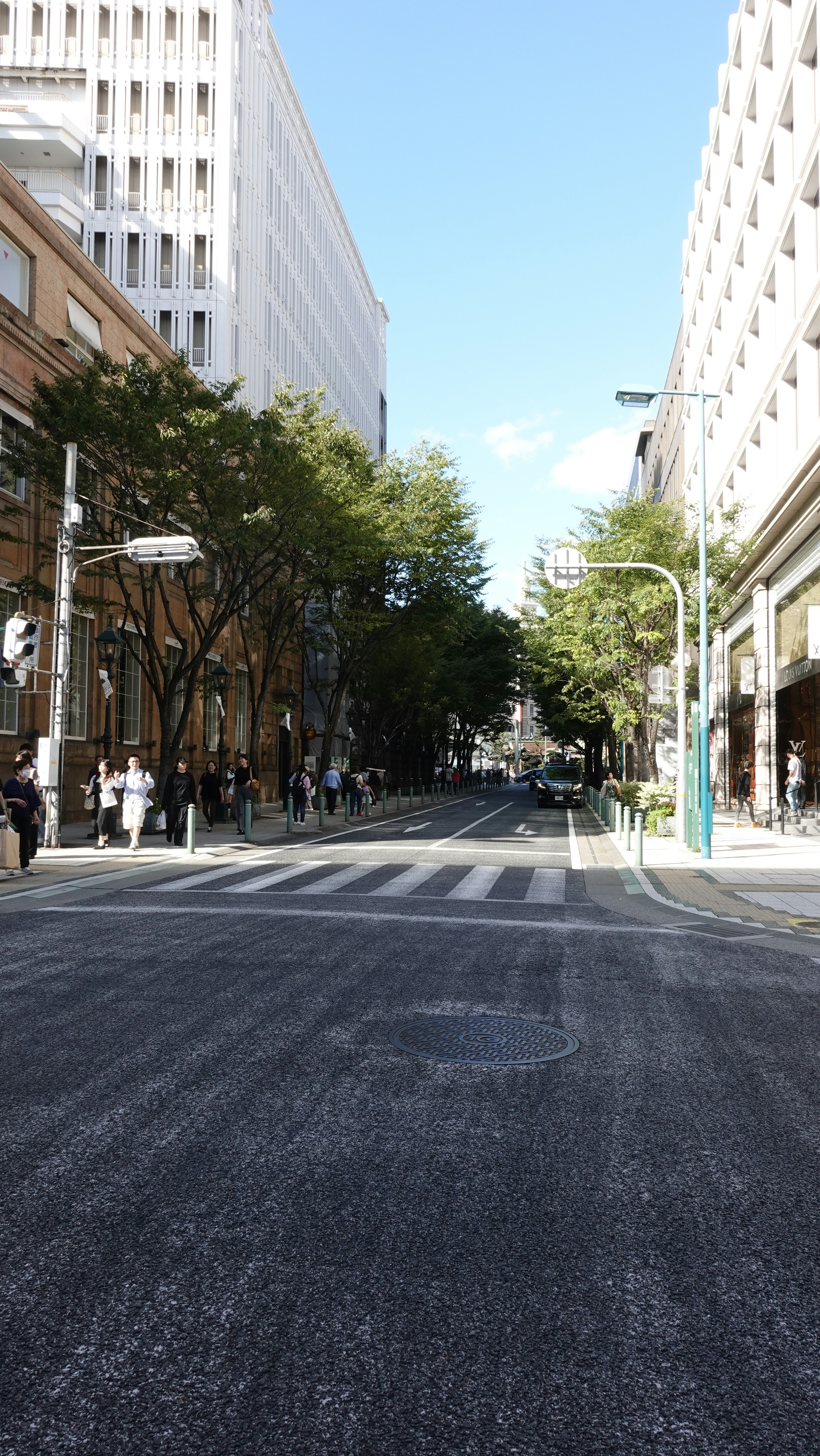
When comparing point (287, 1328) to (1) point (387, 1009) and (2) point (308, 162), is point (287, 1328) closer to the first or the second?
(1) point (387, 1009)

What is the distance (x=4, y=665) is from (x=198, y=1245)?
56.1 feet

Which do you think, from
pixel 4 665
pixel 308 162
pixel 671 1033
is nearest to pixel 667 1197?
pixel 671 1033

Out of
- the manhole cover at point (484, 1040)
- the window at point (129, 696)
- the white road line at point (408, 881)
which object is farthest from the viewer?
the window at point (129, 696)

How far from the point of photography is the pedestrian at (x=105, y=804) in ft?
66.1

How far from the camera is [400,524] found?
106ft

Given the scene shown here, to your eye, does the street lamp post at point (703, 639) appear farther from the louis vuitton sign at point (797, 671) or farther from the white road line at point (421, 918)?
the white road line at point (421, 918)

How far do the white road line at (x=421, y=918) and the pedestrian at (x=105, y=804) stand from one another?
8.08 meters

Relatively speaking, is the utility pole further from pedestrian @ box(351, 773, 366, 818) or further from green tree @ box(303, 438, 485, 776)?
pedestrian @ box(351, 773, 366, 818)

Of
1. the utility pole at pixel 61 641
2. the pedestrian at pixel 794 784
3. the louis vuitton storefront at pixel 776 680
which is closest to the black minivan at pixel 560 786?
the louis vuitton storefront at pixel 776 680

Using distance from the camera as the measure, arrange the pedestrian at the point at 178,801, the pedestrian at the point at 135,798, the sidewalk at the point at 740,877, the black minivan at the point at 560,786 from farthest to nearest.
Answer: the black minivan at the point at 560,786 → the pedestrian at the point at 178,801 → the pedestrian at the point at 135,798 → the sidewalk at the point at 740,877

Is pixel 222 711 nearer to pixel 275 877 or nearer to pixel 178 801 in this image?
pixel 178 801

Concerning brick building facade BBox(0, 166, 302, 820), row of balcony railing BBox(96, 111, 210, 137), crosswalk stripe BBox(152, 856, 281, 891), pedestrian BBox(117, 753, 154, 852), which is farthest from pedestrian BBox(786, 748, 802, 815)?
row of balcony railing BBox(96, 111, 210, 137)

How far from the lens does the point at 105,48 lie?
42781mm

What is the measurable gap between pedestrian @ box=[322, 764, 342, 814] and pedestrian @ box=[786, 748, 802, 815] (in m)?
12.8
